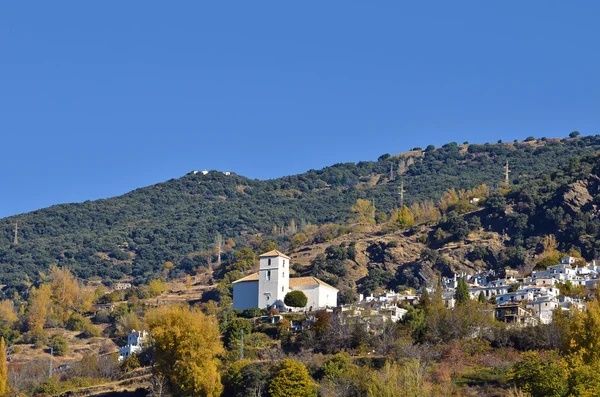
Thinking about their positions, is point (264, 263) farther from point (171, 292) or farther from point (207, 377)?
point (171, 292)

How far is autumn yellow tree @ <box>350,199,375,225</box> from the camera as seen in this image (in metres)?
130

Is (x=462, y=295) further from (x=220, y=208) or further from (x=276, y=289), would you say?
(x=220, y=208)

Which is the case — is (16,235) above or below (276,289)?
above

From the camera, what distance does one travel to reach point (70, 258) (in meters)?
148

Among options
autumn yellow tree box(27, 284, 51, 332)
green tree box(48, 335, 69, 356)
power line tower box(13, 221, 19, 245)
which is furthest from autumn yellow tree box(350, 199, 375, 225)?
power line tower box(13, 221, 19, 245)

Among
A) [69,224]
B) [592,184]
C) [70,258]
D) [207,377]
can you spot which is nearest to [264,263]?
[207,377]

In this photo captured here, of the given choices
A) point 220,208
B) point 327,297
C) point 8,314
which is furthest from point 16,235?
point 327,297

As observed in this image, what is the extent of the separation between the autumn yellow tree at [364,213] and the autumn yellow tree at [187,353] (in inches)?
2541

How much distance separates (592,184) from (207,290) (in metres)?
38.8

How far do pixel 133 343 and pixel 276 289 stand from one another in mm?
13221

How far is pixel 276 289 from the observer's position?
84188 mm

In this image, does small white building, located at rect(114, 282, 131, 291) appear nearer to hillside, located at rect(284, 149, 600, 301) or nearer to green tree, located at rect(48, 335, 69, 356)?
hillside, located at rect(284, 149, 600, 301)

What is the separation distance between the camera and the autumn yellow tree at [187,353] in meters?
62.2

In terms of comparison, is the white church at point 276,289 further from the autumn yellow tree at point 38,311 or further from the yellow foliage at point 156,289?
the yellow foliage at point 156,289
